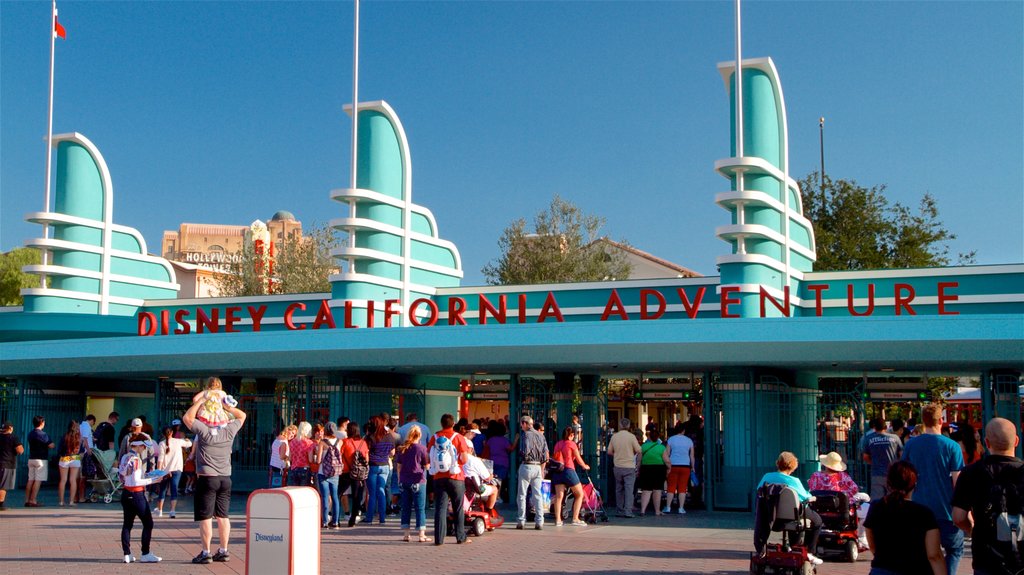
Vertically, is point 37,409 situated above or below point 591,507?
above

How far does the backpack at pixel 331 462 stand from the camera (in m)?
16.0

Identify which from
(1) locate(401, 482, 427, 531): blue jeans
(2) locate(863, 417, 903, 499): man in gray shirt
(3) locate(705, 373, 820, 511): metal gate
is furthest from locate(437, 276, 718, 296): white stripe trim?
(2) locate(863, 417, 903, 499): man in gray shirt

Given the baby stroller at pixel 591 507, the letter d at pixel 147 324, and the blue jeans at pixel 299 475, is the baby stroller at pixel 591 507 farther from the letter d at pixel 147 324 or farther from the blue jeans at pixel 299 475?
the letter d at pixel 147 324

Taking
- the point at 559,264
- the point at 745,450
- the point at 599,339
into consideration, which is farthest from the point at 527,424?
the point at 559,264

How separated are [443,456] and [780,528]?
499cm

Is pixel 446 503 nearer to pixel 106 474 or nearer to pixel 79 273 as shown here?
pixel 106 474

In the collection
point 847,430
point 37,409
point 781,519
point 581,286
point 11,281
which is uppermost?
point 11,281

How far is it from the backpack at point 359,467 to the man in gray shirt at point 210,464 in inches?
182

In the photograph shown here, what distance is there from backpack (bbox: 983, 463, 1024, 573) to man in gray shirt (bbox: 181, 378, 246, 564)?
25.2ft

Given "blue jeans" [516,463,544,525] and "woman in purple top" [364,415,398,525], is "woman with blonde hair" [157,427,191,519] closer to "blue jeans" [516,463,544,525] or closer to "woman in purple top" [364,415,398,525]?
"woman in purple top" [364,415,398,525]

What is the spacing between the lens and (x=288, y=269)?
51.8 meters

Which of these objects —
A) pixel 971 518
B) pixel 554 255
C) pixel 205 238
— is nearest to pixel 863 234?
pixel 554 255

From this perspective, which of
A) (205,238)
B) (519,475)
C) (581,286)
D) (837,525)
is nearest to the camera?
(837,525)

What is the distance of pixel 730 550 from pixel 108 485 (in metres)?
12.2
